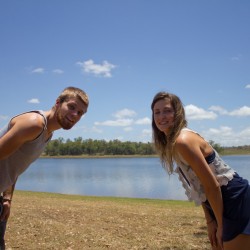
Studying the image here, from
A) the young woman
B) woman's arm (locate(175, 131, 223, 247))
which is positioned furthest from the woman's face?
woman's arm (locate(175, 131, 223, 247))

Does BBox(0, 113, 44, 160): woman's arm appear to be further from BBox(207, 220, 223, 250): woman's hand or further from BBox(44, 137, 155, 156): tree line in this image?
BBox(44, 137, 155, 156): tree line

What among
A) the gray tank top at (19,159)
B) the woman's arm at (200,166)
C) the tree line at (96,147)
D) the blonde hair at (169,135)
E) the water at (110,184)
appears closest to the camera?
the woman's arm at (200,166)

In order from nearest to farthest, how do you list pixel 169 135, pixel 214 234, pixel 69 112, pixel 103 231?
pixel 169 135 < pixel 214 234 < pixel 69 112 < pixel 103 231

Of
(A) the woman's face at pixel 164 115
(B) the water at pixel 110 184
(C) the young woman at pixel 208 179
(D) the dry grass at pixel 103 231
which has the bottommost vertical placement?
(B) the water at pixel 110 184

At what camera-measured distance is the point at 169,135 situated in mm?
2924

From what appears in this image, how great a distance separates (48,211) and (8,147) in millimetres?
6833

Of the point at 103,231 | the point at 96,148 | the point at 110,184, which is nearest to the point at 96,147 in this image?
the point at 96,148

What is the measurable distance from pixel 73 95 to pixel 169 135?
105cm

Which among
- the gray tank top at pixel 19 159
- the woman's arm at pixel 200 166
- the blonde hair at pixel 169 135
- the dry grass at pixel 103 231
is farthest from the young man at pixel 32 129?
the dry grass at pixel 103 231

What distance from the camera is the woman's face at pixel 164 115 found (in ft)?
9.77

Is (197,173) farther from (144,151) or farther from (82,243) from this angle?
(144,151)

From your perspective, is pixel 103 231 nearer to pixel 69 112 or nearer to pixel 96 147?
pixel 69 112

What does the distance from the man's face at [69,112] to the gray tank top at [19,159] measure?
21 centimetres

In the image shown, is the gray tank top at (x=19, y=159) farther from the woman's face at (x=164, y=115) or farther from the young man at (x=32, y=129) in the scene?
the woman's face at (x=164, y=115)
